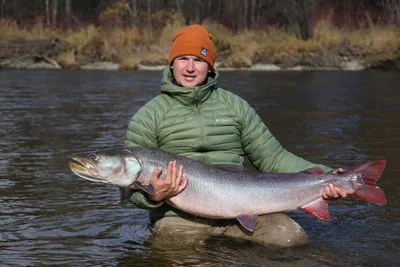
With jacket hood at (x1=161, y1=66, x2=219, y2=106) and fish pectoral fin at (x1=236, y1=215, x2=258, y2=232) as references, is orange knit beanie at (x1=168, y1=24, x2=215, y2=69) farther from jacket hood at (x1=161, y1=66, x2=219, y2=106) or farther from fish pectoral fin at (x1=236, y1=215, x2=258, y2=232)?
fish pectoral fin at (x1=236, y1=215, x2=258, y2=232)

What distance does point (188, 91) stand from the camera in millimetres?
5352

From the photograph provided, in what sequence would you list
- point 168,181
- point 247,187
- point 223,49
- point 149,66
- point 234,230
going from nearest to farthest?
point 168,181, point 247,187, point 234,230, point 149,66, point 223,49

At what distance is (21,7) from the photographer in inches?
1849

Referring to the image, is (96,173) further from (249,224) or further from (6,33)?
(6,33)

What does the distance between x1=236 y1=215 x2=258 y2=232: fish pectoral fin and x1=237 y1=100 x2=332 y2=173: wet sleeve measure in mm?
582

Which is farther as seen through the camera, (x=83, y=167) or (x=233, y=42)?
(x=233, y=42)

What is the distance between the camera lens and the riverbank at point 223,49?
27.9 meters

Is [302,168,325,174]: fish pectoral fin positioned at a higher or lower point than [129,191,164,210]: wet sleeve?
higher

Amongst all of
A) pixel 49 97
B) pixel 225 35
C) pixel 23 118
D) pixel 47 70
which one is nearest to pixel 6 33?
pixel 47 70

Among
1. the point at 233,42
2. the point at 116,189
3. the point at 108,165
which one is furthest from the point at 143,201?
the point at 233,42

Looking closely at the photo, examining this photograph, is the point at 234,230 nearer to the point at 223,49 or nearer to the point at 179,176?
the point at 179,176

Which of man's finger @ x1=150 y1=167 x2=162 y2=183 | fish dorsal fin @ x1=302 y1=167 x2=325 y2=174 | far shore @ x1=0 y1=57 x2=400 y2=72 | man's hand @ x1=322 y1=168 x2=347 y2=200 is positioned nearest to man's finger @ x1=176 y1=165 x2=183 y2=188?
man's finger @ x1=150 y1=167 x2=162 y2=183

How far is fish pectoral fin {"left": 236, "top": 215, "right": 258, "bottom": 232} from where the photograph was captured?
16.8 feet

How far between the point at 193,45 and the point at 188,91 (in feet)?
1.08
